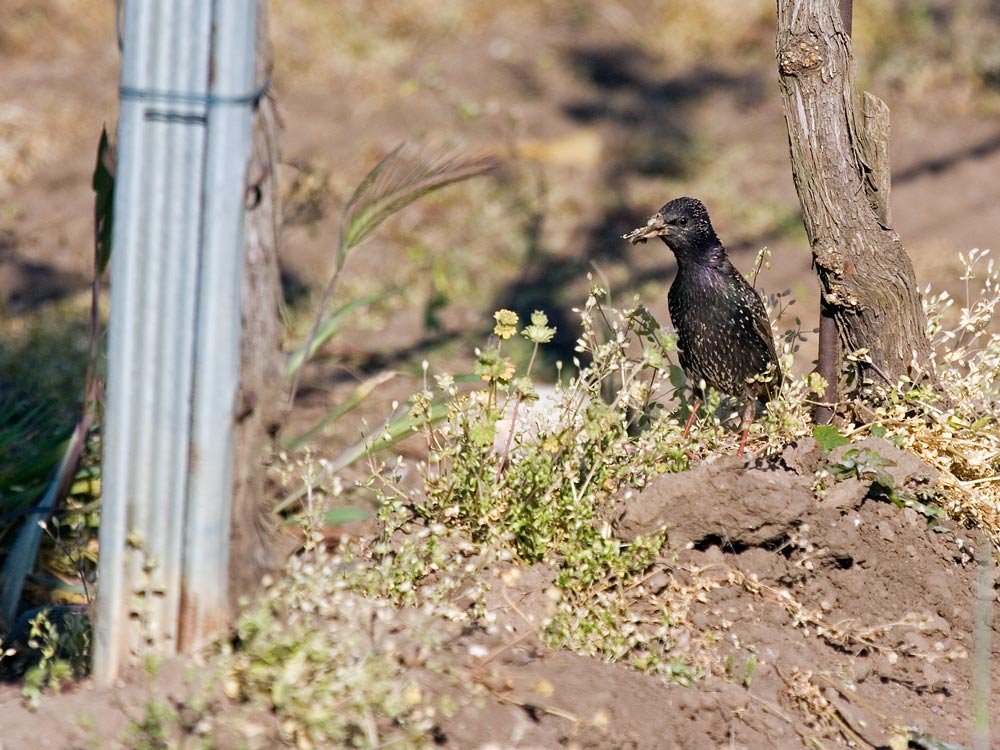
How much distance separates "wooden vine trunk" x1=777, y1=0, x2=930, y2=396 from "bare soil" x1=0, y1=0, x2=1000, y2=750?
43 cm

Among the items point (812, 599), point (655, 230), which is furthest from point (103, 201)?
point (812, 599)

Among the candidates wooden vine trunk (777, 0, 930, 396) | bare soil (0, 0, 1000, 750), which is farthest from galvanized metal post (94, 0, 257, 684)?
wooden vine trunk (777, 0, 930, 396)

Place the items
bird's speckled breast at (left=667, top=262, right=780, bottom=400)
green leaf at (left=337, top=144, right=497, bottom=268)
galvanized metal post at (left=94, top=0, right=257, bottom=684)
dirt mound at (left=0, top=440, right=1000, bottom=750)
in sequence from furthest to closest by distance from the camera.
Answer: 1. bird's speckled breast at (left=667, top=262, right=780, bottom=400)
2. green leaf at (left=337, top=144, right=497, bottom=268)
3. dirt mound at (left=0, top=440, right=1000, bottom=750)
4. galvanized metal post at (left=94, top=0, right=257, bottom=684)

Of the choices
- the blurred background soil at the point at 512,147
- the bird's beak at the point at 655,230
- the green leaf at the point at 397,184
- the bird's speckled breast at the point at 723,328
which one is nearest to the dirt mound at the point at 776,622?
the bird's speckled breast at the point at 723,328

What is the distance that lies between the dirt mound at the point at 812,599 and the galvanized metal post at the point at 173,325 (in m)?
0.85

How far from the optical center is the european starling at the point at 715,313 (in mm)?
3648

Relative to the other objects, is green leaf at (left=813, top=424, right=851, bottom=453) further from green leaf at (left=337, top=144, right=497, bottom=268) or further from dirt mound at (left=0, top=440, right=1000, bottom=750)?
green leaf at (left=337, top=144, right=497, bottom=268)

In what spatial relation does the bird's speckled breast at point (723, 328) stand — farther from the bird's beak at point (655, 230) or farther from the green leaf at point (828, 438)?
the green leaf at point (828, 438)

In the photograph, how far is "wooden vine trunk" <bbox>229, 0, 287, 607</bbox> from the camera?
2584mm

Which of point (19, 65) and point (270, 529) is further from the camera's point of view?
Result: point (19, 65)

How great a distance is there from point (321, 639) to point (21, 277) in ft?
17.7

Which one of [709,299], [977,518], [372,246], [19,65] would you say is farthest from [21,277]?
[977,518]

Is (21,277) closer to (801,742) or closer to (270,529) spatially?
(270,529)

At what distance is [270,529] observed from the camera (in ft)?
9.18
